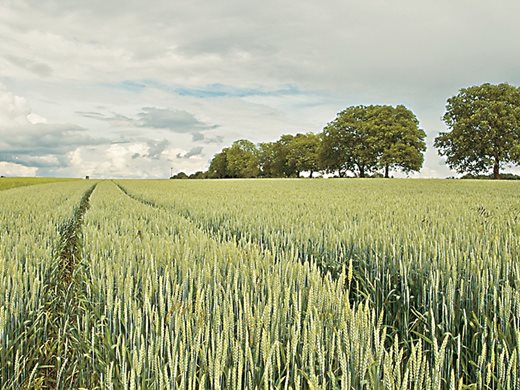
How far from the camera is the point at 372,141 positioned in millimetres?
47969

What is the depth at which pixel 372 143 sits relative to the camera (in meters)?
48.5

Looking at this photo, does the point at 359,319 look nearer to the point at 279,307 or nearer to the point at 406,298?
the point at 279,307

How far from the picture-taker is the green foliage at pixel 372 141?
47.3 m

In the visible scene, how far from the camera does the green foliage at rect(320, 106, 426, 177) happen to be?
47281 millimetres

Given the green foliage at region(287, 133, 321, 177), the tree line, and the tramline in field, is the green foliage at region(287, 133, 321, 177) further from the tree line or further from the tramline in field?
the tramline in field

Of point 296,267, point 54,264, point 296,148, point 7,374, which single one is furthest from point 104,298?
point 296,148

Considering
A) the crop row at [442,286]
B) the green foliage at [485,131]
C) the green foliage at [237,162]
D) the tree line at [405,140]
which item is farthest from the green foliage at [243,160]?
the crop row at [442,286]

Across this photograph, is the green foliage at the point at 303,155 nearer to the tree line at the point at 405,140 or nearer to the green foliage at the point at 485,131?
the tree line at the point at 405,140

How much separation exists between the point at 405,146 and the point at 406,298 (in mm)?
46921

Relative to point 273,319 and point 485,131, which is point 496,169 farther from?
point 273,319

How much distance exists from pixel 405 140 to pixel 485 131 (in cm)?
1105

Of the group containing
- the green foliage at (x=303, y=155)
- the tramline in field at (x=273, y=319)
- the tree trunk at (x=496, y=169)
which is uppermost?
the green foliage at (x=303, y=155)

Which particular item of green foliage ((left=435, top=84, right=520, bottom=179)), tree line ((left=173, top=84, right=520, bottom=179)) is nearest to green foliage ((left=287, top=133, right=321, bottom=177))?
tree line ((left=173, top=84, right=520, bottom=179))

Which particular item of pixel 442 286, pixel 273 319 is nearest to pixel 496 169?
pixel 442 286
